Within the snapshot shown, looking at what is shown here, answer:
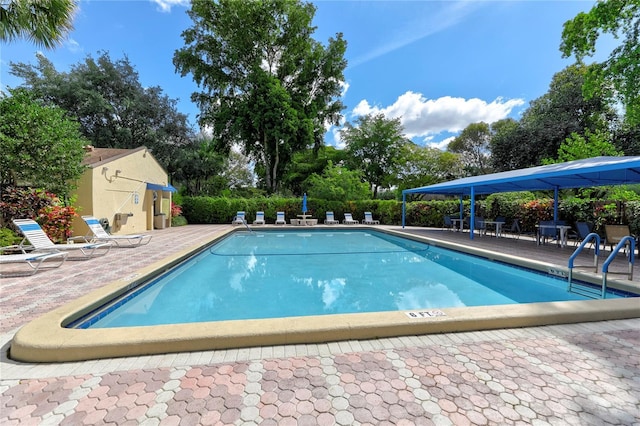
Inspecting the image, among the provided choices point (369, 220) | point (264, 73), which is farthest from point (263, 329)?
point (264, 73)

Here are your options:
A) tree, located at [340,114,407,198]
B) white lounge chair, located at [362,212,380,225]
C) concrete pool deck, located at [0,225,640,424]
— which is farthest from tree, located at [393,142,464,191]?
concrete pool deck, located at [0,225,640,424]

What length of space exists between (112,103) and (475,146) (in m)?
37.9

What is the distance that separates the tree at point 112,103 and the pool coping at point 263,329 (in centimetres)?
2507

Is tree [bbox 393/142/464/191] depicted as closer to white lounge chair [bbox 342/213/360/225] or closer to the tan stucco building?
white lounge chair [bbox 342/213/360/225]

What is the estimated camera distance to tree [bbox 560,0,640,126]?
39.4 ft

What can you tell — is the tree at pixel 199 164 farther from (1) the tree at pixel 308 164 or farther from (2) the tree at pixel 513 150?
(2) the tree at pixel 513 150

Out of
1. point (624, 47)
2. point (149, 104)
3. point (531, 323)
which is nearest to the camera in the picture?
point (531, 323)

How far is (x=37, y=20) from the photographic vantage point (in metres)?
7.25

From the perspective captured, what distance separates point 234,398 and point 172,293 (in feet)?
14.0

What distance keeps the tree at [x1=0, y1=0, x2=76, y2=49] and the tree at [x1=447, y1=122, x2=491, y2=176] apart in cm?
3502

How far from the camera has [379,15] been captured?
1288 cm

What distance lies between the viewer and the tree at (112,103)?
70.2 feet

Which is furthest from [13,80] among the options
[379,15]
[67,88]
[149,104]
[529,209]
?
[529,209]

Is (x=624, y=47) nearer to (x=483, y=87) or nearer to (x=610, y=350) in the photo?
(x=483, y=87)
